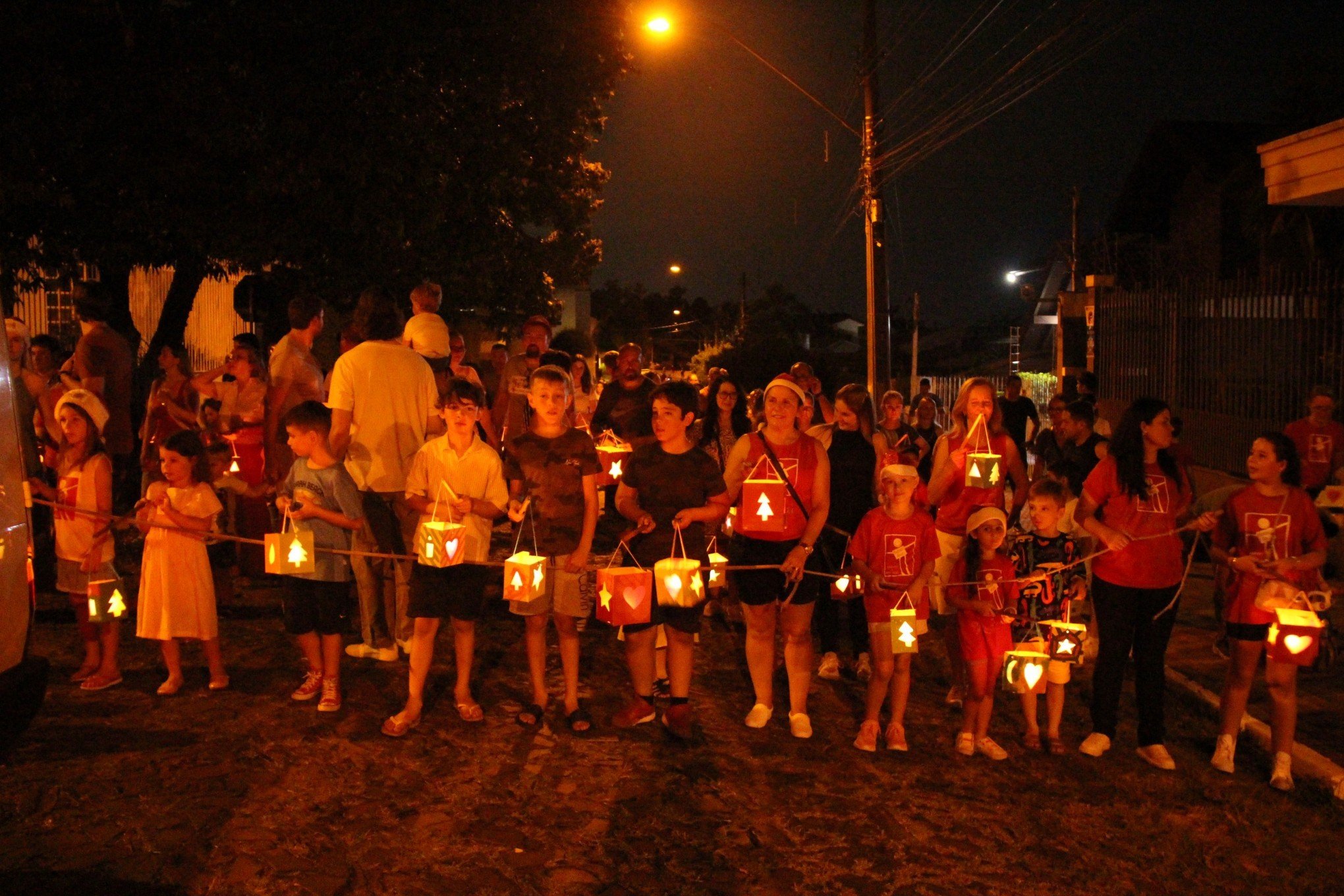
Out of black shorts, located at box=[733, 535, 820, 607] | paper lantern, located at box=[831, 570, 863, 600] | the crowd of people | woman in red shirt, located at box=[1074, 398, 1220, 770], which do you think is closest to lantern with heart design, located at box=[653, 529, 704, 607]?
the crowd of people

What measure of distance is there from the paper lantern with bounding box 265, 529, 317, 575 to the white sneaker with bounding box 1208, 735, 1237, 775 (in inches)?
196

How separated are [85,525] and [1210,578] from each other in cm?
992

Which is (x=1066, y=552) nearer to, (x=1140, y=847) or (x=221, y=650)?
(x=1140, y=847)

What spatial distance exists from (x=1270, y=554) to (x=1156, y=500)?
2.01 ft

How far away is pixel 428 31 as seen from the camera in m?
15.3

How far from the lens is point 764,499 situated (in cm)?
652

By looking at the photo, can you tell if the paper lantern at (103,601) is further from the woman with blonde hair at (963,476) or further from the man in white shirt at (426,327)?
the woman with blonde hair at (963,476)

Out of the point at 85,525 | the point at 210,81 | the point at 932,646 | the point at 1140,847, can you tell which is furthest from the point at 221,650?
the point at 210,81

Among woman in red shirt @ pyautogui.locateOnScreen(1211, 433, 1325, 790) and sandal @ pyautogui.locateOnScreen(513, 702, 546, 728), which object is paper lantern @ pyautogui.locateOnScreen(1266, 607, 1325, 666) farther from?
sandal @ pyautogui.locateOnScreen(513, 702, 546, 728)

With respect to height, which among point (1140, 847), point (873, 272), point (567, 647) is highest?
point (873, 272)

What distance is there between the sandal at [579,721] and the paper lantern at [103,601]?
2727mm

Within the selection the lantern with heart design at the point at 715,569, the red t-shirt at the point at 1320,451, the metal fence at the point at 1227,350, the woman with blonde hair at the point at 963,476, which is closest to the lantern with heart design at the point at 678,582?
the lantern with heart design at the point at 715,569

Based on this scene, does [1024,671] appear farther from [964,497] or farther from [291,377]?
[291,377]

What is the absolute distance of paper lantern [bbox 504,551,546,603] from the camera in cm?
600
